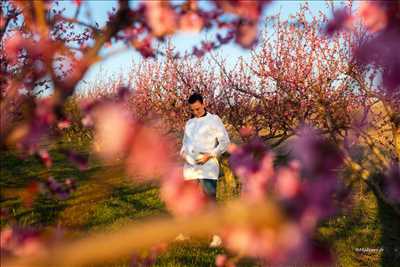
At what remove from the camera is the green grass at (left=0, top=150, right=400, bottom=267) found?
6.98 meters

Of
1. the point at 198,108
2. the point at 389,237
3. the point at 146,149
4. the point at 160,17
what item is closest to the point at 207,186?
the point at 198,108

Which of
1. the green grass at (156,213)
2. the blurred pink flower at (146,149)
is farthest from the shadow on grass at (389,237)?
the blurred pink flower at (146,149)

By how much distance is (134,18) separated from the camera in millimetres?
1698

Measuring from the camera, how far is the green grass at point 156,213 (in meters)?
6.98

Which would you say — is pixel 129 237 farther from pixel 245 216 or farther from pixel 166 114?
pixel 166 114

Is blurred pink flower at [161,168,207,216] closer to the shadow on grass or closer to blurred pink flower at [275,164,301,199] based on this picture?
blurred pink flower at [275,164,301,199]

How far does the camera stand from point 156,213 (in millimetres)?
10734

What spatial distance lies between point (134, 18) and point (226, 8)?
40cm

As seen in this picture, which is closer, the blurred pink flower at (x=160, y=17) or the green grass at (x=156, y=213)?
the blurred pink flower at (x=160, y=17)

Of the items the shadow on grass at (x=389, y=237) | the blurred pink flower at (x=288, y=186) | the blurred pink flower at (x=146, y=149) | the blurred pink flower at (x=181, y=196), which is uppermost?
the blurred pink flower at (x=146, y=149)

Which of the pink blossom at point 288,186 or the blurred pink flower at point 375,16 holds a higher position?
the blurred pink flower at point 375,16

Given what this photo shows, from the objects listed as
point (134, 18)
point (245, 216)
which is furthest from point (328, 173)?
point (134, 18)

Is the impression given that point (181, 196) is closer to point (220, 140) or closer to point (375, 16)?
point (375, 16)

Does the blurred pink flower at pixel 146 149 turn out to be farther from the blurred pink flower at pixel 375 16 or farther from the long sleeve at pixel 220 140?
the long sleeve at pixel 220 140
